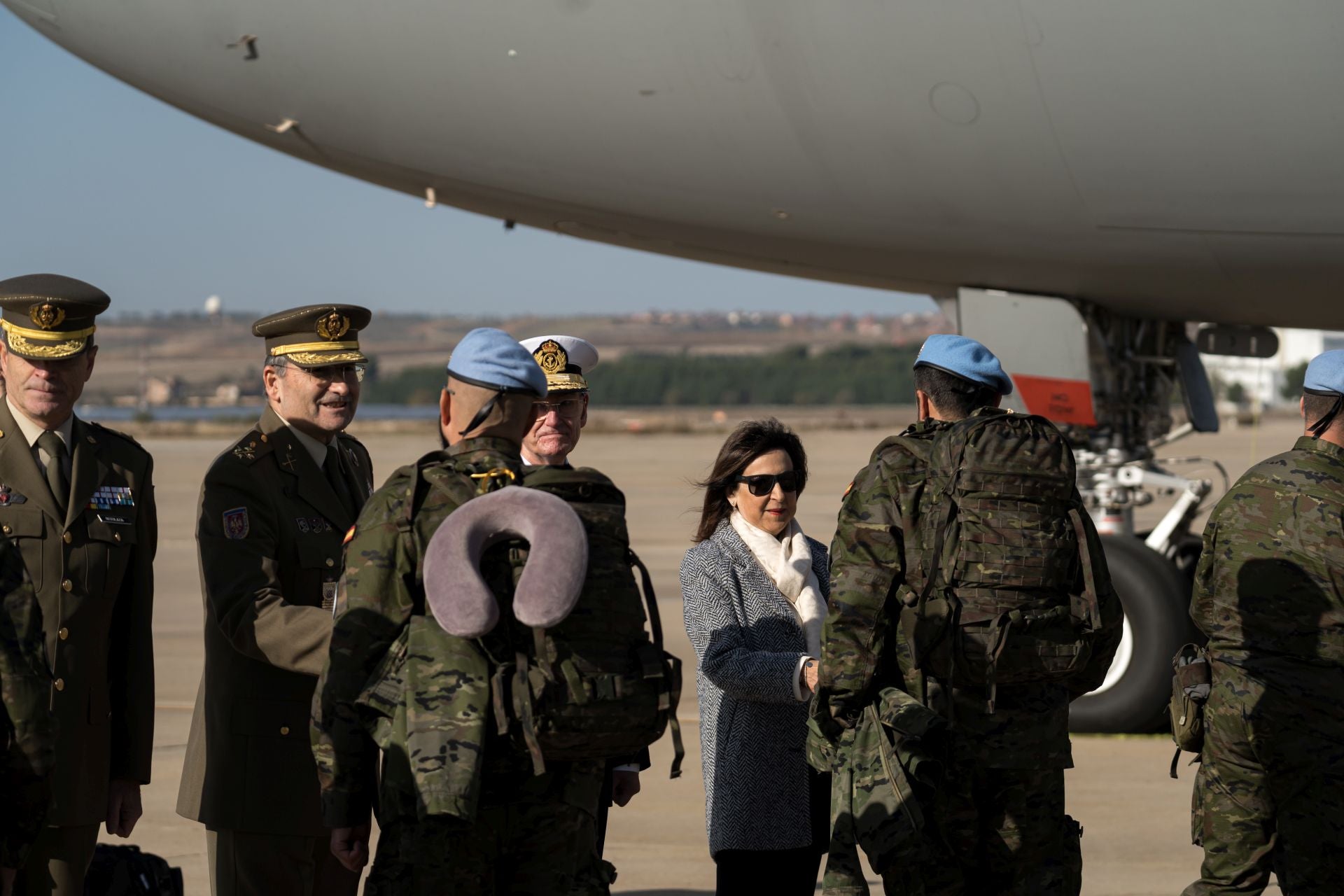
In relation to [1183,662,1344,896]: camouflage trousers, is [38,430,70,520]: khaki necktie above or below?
above

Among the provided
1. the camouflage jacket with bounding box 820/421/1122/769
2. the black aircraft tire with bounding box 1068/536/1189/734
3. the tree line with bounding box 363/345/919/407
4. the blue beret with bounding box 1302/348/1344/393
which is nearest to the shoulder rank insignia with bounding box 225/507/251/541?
the camouflage jacket with bounding box 820/421/1122/769

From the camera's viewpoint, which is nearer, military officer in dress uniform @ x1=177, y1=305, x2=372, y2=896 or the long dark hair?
military officer in dress uniform @ x1=177, y1=305, x2=372, y2=896

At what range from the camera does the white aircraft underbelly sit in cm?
652

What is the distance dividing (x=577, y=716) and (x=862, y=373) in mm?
112933

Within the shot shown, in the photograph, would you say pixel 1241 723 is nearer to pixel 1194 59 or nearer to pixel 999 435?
pixel 999 435

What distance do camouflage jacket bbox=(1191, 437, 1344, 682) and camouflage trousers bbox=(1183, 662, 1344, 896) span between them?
8 cm

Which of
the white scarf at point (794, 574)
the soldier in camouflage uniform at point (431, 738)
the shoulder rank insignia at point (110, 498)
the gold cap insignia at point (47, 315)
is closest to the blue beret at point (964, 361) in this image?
the white scarf at point (794, 574)

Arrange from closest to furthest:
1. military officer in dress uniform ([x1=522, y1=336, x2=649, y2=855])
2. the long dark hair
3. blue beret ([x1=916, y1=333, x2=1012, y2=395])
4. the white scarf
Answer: blue beret ([x1=916, y1=333, x2=1012, y2=395]) → the white scarf → the long dark hair → military officer in dress uniform ([x1=522, y1=336, x2=649, y2=855])

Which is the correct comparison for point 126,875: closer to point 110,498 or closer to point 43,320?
point 110,498

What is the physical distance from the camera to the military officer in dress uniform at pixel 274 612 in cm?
390

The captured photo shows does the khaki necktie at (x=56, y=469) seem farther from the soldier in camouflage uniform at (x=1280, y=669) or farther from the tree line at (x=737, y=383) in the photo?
the tree line at (x=737, y=383)

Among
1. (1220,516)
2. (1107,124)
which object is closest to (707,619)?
(1220,516)

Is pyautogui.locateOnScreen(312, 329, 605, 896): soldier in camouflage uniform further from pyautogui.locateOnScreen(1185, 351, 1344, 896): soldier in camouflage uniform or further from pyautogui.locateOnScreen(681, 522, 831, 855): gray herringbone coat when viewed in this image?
pyautogui.locateOnScreen(1185, 351, 1344, 896): soldier in camouflage uniform

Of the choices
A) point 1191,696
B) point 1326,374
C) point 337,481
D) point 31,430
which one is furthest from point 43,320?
point 1326,374
